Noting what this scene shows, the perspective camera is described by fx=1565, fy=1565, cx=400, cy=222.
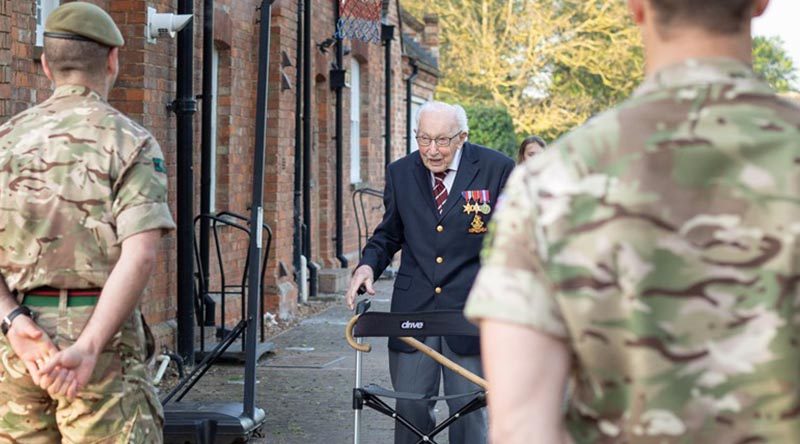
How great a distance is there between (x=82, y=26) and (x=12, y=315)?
0.83m

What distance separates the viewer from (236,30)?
15078mm

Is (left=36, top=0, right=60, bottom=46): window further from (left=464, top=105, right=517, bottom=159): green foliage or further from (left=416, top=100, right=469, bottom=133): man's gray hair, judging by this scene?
(left=464, top=105, right=517, bottom=159): green foliage

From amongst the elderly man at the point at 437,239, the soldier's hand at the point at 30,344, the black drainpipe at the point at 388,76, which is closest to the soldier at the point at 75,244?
the soldier's hand at the point at 30,344

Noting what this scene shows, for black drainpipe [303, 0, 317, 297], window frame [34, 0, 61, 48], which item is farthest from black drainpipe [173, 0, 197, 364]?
black drainpipe [303, 0, 317, 297]

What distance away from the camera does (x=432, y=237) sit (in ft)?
21.9

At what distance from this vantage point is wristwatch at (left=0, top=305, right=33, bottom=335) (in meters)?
4.34

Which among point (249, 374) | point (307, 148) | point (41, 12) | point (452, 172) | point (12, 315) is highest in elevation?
point (41, 12)

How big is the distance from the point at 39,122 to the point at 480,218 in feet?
8.73

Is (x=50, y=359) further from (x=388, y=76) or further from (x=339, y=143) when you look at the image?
(x=388, y=76)

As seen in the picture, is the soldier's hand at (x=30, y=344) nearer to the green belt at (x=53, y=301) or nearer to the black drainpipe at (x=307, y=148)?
the green belt at (x=53, y=301)

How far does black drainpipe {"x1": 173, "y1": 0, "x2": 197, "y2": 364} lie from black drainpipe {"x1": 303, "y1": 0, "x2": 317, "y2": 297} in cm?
669

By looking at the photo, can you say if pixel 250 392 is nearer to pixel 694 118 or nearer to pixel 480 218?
pixel 480 218

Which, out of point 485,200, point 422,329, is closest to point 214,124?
point 485,200

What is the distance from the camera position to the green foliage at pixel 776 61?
118 metres
